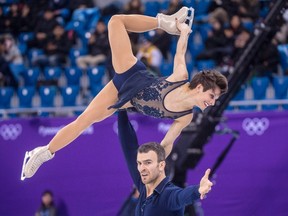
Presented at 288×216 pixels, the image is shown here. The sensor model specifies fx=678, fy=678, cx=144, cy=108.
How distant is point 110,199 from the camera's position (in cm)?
1005

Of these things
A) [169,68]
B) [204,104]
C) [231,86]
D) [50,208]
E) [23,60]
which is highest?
[23,60]

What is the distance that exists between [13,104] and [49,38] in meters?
1.62

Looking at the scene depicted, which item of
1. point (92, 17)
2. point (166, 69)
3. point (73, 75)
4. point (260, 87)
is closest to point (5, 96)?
point (73, 75)

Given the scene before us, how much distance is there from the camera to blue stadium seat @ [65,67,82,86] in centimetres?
1252

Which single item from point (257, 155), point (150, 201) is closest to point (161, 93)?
point (150, 201)

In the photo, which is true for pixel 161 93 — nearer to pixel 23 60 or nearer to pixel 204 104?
pixel 204 104

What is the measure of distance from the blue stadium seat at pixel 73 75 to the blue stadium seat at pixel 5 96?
3.54 feet

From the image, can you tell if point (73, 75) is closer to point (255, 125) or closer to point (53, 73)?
point (53, 73)

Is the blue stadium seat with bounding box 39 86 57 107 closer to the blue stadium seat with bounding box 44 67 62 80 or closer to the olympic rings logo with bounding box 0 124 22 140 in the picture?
the blue stadium seat with bounding box 44 67 62 80

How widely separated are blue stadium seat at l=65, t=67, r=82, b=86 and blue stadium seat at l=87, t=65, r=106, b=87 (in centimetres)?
38

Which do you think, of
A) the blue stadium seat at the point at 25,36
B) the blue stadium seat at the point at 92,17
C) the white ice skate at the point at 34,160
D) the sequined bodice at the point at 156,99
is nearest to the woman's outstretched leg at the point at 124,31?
the sequined bodice at the point at 156,99

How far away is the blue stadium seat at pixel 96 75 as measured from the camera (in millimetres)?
12125

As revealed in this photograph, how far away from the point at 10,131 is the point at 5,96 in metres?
2.11

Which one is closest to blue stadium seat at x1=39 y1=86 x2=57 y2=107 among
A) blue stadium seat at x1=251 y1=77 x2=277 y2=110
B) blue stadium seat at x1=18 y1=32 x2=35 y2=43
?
blue stadium seat at x1=18 y1=32 x2=35 y2=43
